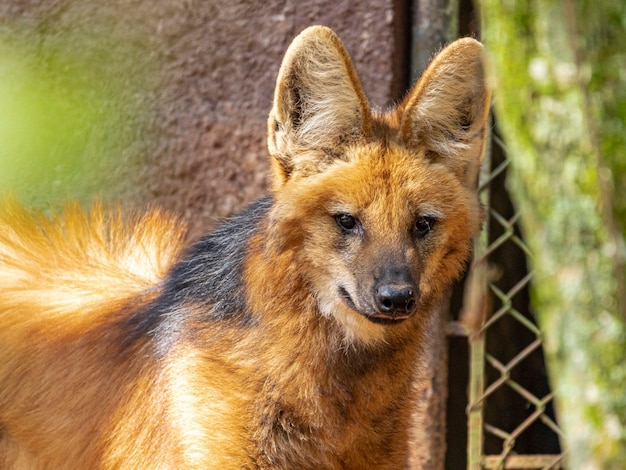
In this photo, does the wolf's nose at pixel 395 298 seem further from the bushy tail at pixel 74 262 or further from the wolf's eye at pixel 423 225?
the bushy tail at pixel 74 262

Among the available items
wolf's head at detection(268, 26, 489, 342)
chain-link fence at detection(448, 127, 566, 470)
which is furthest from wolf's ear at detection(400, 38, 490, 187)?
chain-link fence at detection(448, 127, 566, 470)

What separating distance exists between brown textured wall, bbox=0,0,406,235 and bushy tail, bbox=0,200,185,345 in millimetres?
449

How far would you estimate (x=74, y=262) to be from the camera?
13.4ft

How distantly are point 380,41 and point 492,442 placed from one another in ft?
7.31

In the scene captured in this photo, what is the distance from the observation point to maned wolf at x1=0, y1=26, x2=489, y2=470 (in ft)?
10.3

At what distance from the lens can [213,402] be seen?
321 centimetres

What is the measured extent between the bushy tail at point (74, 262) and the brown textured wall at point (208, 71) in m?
0.45

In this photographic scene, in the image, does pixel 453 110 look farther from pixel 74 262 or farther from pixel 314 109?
pixel 74 262

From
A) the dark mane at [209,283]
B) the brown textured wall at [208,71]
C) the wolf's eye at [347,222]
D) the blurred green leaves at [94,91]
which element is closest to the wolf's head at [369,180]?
the wolf's eye at [347,222]

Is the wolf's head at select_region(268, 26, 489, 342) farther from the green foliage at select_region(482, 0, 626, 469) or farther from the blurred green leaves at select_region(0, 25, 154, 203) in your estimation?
the blurred green leaves at select_region(0, 25, 154, 203)

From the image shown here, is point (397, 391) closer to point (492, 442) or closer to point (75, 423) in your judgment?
point (75, 423)

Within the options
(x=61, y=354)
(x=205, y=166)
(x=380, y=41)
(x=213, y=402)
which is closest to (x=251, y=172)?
(x=205, y=166)

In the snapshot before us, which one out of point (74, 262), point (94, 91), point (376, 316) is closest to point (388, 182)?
point (376, 316)

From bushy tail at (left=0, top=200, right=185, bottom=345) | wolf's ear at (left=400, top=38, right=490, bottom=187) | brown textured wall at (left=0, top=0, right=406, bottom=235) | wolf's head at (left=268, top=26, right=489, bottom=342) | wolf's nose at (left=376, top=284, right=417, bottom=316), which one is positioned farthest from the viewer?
brown textured wall at (left=0, top=0, right=406, bottom=235)
